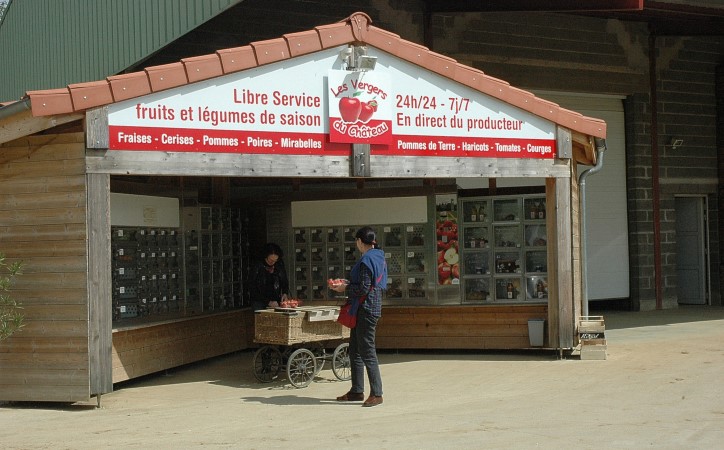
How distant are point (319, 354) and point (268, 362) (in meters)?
0.63

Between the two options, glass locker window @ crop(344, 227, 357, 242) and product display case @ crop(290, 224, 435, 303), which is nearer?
product display case @ crop(290, 224, 435, 303)

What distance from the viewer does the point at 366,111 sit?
454 inches

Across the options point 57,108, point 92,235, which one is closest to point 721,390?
point 92,235

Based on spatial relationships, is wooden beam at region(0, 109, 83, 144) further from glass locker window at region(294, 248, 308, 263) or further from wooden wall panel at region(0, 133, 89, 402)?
glass locker window at region(294, 248, 308, 263)

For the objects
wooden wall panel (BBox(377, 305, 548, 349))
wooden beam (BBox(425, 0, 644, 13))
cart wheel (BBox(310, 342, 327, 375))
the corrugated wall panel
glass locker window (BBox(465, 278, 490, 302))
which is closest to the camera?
cart wheel (BBox(310, 342, 327, 375))

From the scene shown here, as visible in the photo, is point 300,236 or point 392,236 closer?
point 392,236

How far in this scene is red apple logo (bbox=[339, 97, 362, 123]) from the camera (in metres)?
11.4

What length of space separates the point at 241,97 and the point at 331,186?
5841mm

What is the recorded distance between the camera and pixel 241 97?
1091 cm

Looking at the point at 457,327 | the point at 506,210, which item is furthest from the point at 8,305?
the point at 506,210

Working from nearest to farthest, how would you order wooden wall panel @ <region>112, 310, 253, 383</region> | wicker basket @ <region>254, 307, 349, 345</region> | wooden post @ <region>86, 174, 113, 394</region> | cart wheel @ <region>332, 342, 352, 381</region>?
1. wooden post @ <region>86, 174, 113, 394</region>
2. wicker basket @ <region>254, 307, 349, 345</region>
3. wooden wall panel @ <region>112, 310, 253, 383</region>
4. cart wheel @ <region>332, 342, 352, 381</region>

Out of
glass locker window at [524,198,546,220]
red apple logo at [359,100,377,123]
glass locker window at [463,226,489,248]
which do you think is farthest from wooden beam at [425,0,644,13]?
red apple logo at [359,100,377,123]

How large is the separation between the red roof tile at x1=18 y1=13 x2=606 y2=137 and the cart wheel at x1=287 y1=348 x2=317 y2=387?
10.8ft

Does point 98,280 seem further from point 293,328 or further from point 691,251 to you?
point 691,251
